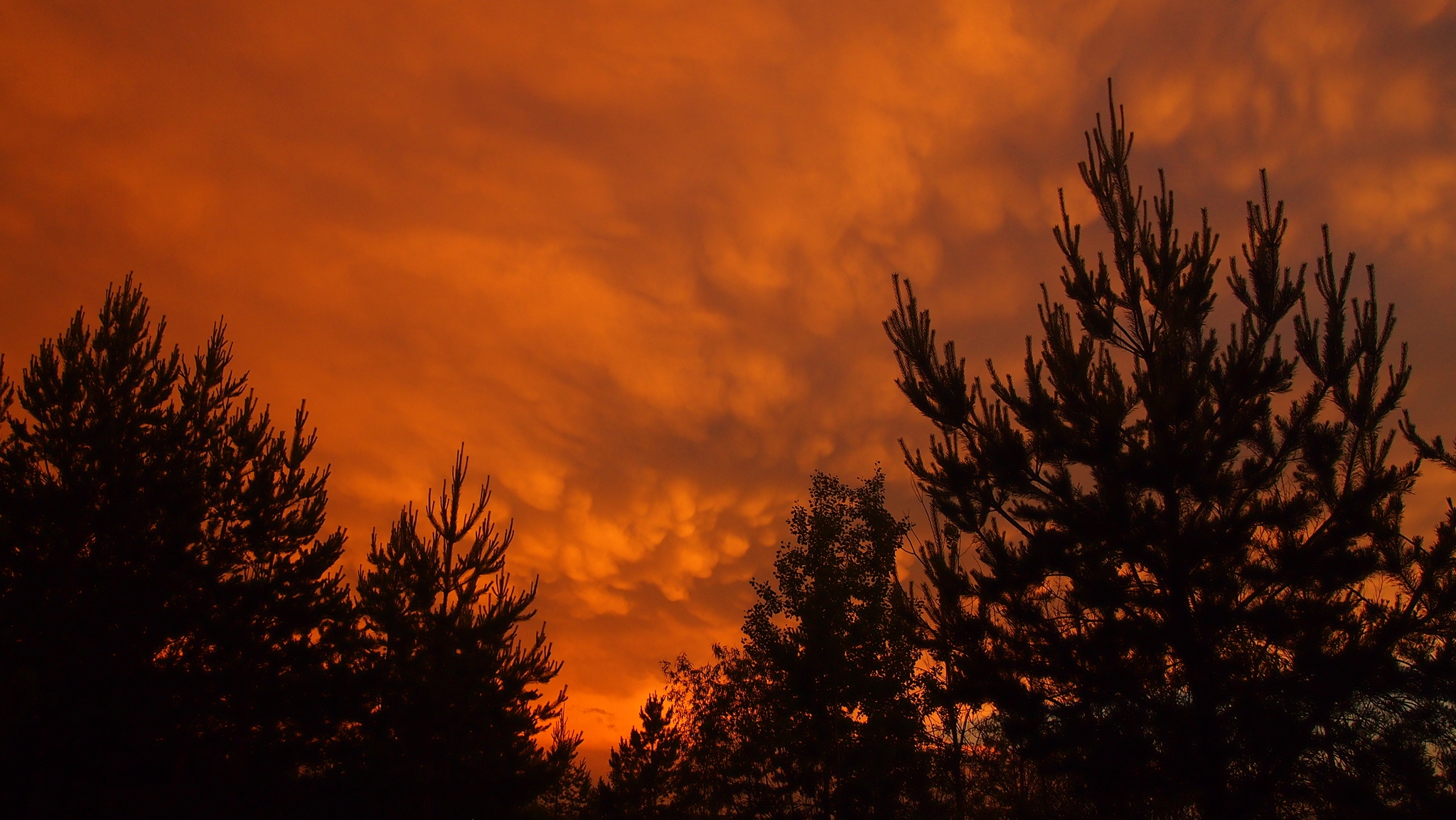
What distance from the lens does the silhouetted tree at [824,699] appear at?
24.1m

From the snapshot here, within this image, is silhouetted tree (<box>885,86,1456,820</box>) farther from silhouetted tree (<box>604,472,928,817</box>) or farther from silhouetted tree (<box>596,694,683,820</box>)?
silhouetted tree (<box>596,694,683,820</box>)

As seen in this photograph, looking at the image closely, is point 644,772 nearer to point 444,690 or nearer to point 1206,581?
point 444,690

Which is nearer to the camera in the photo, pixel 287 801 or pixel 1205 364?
pixel 1205 364

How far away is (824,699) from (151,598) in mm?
20380

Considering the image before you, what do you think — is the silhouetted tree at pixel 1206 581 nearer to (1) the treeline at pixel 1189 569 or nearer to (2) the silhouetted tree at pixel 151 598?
(1) the treeline at pixel 1189 569

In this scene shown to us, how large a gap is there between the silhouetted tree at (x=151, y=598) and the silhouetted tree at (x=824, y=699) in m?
14.8

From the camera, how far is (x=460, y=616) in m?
21.7

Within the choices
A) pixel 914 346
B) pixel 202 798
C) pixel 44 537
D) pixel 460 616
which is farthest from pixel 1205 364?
pixel 202 798

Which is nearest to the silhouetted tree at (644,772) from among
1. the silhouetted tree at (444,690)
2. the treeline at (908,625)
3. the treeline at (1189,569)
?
the treeline at (908,625)

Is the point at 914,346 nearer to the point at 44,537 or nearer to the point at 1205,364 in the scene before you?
the point at 1205,364

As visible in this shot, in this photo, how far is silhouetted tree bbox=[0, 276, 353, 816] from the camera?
61.9 ft

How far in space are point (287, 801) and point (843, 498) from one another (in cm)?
2223

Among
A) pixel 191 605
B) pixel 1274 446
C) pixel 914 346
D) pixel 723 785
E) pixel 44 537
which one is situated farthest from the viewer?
pixel 723 785

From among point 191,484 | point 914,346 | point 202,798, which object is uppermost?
point 191,484
